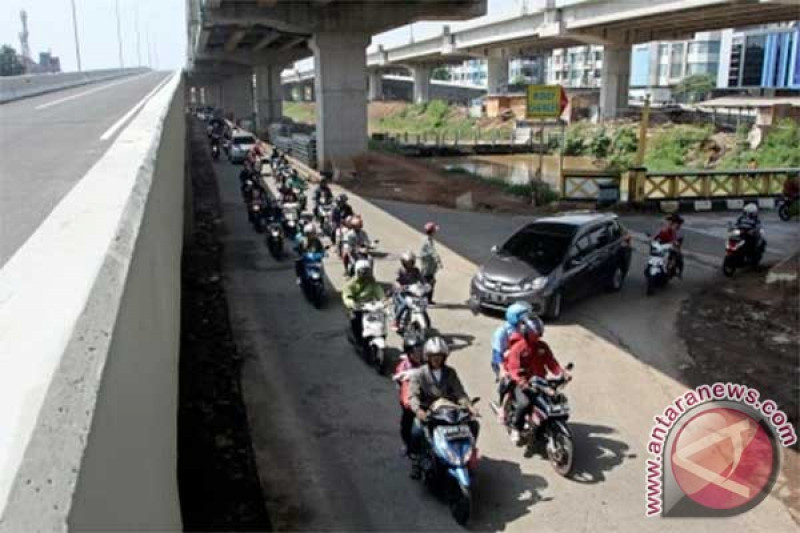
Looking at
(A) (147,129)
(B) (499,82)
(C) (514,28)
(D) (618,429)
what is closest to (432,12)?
(A) (147,129)

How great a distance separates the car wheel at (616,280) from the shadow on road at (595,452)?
19.8 ft

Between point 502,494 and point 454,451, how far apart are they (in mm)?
981

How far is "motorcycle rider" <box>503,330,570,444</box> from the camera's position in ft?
24.7

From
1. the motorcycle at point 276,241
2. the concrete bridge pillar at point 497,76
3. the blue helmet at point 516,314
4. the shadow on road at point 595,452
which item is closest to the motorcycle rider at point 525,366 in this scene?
the blue helmet at point 516,314

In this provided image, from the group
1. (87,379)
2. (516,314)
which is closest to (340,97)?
(516,314)

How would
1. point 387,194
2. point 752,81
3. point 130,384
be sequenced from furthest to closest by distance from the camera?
point 752,81 < point 387,194 < point 130,384

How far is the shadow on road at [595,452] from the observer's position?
24.3 feet

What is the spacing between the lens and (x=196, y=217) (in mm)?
22500

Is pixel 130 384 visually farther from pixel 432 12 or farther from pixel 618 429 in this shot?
pixel 432 12

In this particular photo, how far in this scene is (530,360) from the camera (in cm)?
765

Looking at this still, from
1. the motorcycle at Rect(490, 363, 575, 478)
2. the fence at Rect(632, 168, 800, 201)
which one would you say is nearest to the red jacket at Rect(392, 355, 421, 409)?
the motorcycle at Rect(490, 363, 575, 478)

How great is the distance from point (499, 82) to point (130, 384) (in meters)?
86.1

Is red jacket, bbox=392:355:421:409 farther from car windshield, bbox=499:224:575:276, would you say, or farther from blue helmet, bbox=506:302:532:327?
car windshield, bbox=499:224:575:276

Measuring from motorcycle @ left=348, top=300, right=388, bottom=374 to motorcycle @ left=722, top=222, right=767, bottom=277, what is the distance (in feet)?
27.8
